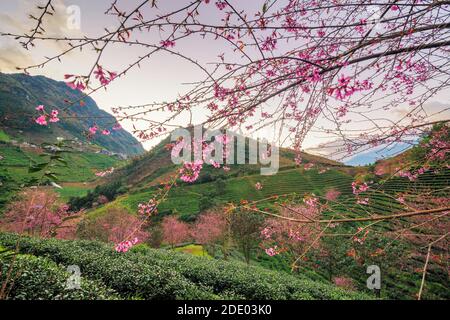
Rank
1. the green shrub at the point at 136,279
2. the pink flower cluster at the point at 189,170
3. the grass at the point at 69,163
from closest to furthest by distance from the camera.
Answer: the pink flower cluster at the point at 189,170
the green shrub at the point at 136,279
the grass at the point at 69,163

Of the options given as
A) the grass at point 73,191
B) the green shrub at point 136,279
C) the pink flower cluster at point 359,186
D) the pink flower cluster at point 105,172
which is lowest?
the grass at point 73,191

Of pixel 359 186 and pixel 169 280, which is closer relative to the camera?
pixel 359 186

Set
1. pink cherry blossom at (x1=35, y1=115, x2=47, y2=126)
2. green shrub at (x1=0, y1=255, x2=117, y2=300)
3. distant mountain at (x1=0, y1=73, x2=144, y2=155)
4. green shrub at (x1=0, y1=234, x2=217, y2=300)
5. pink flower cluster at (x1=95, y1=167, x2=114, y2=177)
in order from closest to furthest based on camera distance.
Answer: distant mountain at (x1=0, y1=73, x2=144, y2=155)
pink cherry blossom at (x1=35, y1=115, x2=47, y2=126)
pink flower cluster at (x1=95, y1=167, x2=114, y2=177)
green shrub at (x1=0, y1=255, x2=117, y2=300)
green shrub at (x1=0, y1=234, x2=217, y2=300)

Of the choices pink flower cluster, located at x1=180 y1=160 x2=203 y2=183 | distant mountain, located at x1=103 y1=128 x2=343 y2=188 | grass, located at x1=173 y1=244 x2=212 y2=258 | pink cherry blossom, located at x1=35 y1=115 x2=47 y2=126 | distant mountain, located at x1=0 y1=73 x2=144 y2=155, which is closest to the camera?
distant mountain, located at x1=0 y1=73 x2=144 y2=155

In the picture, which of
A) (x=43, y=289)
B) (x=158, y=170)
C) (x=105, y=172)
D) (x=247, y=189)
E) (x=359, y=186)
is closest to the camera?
(x=105, y=172)

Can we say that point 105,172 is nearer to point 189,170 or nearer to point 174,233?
point 189,170

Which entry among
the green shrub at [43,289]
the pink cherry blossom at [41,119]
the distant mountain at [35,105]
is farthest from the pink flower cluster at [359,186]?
the green shrub at [43,289]

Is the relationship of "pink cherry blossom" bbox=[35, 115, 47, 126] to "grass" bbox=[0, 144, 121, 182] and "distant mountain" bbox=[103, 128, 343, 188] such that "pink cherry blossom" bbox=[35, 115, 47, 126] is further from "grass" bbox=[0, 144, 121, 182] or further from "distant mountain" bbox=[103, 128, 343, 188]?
"grass" bbox=[0, 144, 121, 182]

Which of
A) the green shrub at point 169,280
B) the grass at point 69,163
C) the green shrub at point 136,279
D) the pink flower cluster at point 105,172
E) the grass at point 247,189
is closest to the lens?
the pink flower cluster at point 105,172

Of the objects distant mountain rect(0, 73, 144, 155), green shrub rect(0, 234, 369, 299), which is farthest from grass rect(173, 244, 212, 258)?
green shrub rect(0, 234, 369, 299)

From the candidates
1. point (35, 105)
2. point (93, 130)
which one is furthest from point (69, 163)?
point (35, 105)

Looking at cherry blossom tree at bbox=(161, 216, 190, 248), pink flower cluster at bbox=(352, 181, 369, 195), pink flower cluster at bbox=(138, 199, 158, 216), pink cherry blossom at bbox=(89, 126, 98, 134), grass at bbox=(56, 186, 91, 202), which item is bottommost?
cherry blossom tree at bbox=(161, 216, 190, 248)

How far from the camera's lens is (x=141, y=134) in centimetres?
249

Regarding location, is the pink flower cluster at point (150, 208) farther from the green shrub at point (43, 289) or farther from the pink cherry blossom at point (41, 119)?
the green shrub at point (43, 289)
